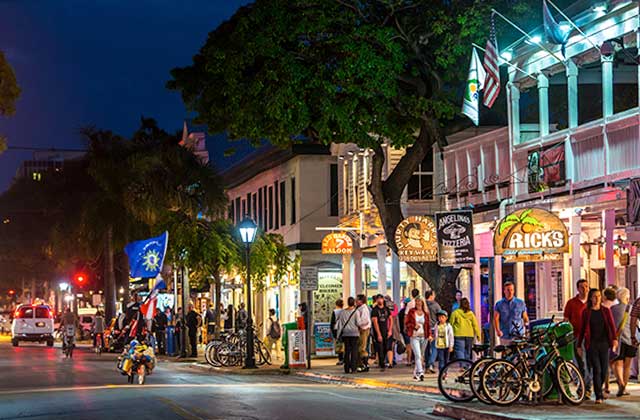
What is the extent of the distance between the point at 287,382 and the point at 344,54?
7889 mm

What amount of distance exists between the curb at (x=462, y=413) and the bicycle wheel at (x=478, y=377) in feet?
1.60

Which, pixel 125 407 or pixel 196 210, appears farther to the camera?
pixel 196 210

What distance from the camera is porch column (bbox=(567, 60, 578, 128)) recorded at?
949 inches

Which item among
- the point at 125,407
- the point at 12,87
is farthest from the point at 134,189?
the point at 125,407

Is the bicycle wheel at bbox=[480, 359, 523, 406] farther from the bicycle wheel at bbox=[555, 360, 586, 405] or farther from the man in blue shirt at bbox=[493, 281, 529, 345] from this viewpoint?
the man in blue shirt at bbox=[493, 281, 529, 345]

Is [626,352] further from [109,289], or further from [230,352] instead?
[109,289]

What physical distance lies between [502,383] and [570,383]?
1.11 m

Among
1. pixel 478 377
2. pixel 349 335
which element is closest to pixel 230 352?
pixel 349 335

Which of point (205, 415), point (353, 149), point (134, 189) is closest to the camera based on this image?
point (205, 415)

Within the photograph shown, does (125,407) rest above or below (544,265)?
below

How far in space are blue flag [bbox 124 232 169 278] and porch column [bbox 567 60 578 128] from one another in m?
17.2

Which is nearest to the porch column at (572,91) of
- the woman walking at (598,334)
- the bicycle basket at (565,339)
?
the woman walking at (598,334)

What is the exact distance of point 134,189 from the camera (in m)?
43.5

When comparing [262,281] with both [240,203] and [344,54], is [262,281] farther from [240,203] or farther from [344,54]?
[344,54]
